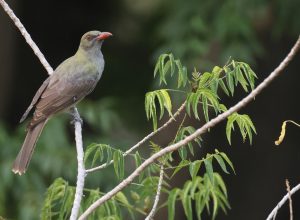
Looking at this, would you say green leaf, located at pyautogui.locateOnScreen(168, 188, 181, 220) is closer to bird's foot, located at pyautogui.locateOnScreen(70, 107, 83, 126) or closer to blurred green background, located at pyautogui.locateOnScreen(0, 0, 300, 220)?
bird's foot, located at pyautogui.locateOnScreen(70, 107, 83, 126)

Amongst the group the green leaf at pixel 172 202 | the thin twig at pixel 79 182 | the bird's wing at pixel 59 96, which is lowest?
the green leaf at pixel 172 202

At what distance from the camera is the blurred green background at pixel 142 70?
8977 mm

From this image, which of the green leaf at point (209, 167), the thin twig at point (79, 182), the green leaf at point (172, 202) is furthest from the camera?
the green leaf at point (172, 202)

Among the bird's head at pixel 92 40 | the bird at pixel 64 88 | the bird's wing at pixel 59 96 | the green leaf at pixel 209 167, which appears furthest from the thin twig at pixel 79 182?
the bird's head at pixel 92 40

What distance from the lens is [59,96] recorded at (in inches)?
271

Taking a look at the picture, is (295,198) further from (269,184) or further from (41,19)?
(41,19)

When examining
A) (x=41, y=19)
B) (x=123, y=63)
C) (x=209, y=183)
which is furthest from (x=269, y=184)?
(x=209, y=183)

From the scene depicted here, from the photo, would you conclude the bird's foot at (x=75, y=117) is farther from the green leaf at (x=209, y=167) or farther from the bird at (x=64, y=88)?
the green leaf at (x=209, y=167)

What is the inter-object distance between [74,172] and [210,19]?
2.47 metres

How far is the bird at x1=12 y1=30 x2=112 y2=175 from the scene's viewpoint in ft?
21.3

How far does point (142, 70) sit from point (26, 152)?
17.1 ft

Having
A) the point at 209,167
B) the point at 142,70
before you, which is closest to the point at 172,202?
the point at 209,167

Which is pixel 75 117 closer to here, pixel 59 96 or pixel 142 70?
pixel 59 96

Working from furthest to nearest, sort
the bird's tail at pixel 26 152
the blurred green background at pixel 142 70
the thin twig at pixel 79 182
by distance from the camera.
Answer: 1. the blurred green background at pixel 142 70
2. the bird's tail at pixel 26 152
3. the thin twig at pixel 79 182
